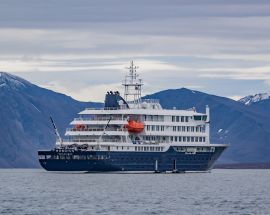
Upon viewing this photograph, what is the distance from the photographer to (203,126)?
7515 inches

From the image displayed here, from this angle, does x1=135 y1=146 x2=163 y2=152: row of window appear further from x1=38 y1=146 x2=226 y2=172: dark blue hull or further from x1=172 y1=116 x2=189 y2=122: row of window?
x1=172 y1=116 x2=189 y2=122: row of window

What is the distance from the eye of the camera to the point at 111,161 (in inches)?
6919

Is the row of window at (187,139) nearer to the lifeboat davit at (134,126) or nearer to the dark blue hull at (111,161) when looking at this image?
the dark blue hull at (111,161)

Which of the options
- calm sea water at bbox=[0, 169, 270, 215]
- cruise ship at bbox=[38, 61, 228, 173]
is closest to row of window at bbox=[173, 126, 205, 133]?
cruise ship at bbox=[38, 61, 228, 173]

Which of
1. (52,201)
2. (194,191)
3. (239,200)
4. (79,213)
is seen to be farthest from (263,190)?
(79,213)

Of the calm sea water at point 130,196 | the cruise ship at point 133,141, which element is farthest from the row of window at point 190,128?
the calm sea water at point 130,196

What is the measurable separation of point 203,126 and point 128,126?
619 inches

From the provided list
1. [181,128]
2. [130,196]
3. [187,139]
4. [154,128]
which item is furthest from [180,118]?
[130,196]

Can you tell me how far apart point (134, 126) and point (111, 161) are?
695cm

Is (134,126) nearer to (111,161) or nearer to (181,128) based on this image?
(111,161)

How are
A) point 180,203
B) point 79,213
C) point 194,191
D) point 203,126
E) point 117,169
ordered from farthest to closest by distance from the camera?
point 203,126 < point 117,169 < point 194,191 < point 180,203 < point 79,213

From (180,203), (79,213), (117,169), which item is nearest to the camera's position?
(79,213)

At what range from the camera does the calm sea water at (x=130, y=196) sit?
107 metres

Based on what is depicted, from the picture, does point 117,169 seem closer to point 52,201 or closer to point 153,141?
point 153,141
